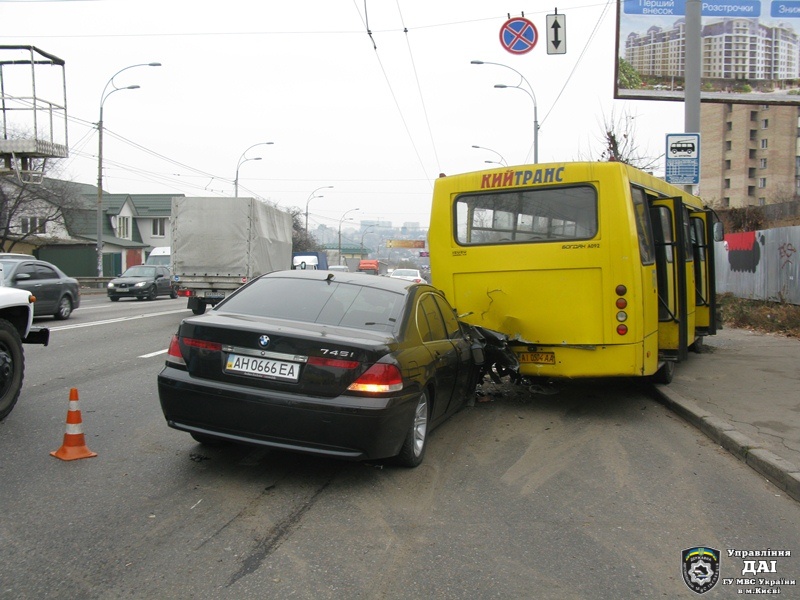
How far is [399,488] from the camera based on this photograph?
503cm

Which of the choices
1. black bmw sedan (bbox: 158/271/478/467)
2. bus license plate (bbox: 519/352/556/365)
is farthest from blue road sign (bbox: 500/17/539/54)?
black bmw sedan (bbox: 158/271/478/467)

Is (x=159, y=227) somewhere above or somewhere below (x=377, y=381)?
above

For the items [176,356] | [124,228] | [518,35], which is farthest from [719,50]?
[124,228]

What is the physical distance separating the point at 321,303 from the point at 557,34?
1078 cm

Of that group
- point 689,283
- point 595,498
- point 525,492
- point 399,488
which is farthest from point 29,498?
point 689,283

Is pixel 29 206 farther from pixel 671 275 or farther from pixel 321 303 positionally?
pixel 321 303

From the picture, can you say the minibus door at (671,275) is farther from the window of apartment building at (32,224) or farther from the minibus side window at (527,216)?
the window of apartment building at (32,224)

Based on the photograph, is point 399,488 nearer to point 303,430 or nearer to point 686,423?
point 303,430

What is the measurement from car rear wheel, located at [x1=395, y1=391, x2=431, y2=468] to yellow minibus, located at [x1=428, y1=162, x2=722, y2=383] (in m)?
2.59

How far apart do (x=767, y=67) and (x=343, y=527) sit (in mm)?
21189

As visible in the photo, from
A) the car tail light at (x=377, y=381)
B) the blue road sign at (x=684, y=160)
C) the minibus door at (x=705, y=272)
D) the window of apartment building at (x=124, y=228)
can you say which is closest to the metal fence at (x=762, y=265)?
the minibus door at (x=705, y=272)

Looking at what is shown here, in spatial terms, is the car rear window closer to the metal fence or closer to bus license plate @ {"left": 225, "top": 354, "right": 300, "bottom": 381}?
bus license plate @ {"left": 225, "top": 354, "right": 300, "bottom": 381}

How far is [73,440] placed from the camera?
5434 mm

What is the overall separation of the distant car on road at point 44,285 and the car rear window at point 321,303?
11.7m
